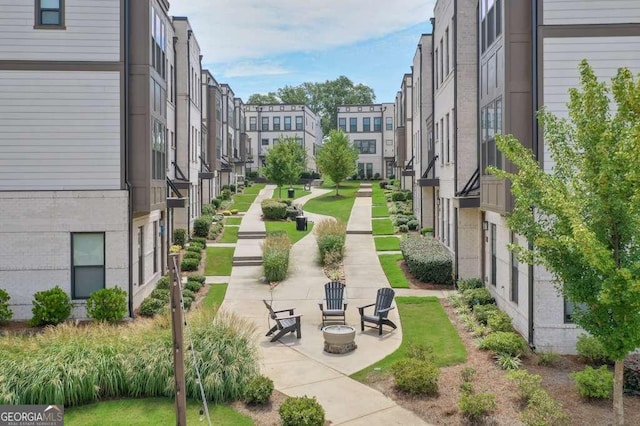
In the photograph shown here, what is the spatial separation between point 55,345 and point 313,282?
37.8 ft

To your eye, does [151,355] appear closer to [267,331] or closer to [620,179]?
[267,331]

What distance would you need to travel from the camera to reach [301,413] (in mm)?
8719

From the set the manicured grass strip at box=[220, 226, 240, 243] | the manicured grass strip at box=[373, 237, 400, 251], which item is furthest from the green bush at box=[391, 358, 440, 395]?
the manicured grass strip at box=[220, 226, 240, 243]

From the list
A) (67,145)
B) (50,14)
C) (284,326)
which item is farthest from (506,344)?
(50,14)

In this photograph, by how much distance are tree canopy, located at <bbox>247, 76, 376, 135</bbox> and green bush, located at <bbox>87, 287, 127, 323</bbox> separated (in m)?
92.9

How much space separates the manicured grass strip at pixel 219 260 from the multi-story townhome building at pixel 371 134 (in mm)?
43743

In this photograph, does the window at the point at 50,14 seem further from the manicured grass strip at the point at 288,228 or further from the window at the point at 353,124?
the window at the point at 353,124

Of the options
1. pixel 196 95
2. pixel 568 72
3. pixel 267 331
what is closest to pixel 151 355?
pixel 267 331

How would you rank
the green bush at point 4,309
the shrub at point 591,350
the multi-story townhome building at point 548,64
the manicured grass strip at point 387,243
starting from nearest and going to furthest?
the shrub at point 591,350 < the multi-story townhome building at point 548,64 < the green bush at point 4,309 < the manicured grass strip at point 387,243

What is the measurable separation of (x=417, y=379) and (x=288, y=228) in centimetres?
2309

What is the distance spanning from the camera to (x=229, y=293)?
19766 mm

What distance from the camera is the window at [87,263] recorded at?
15.7m

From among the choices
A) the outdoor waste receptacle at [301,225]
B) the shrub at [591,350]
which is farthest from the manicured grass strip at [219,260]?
the shrub at [591,350]

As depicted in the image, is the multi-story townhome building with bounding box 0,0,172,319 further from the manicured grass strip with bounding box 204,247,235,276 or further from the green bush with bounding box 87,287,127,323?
the manicured grass strip with bounding box 204,247,235,276
